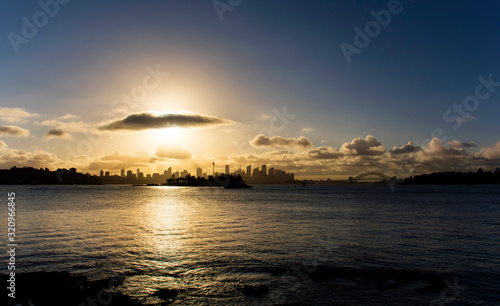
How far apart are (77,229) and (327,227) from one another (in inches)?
1459

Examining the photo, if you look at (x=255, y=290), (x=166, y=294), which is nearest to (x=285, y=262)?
(x=255, y=290)

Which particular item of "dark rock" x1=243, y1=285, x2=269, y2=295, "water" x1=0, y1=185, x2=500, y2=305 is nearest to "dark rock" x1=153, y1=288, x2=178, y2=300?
"water" x1=0, y1=185, x2=500, y2=305

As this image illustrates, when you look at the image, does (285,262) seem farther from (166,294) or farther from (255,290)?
(166,294)

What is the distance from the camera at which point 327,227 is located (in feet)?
154

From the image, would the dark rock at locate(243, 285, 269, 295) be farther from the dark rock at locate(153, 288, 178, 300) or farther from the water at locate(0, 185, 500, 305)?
the dark rock at locate(153, 288, 178, 300)

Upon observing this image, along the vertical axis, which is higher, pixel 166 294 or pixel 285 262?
pixel 166 294

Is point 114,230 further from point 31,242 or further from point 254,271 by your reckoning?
point 254,271

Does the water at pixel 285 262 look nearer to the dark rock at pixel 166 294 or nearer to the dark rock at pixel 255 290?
the dark rock at pixel 255 290

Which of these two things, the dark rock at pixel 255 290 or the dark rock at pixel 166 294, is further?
the dark rock at pixel 255 290

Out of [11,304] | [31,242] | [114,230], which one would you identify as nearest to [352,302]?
[11,304]

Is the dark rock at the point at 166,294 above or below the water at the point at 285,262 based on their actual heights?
above

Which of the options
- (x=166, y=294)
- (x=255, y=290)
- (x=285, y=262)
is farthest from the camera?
(x=285, y=262)

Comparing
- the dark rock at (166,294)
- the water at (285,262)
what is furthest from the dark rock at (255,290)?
the dark rock at (166,294)

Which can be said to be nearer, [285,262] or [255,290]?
[255,290]
